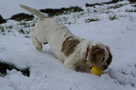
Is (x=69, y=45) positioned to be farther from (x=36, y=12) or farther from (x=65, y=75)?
(x=36, y=12)

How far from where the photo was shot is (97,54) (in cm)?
280

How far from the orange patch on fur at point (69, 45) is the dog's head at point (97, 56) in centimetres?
45

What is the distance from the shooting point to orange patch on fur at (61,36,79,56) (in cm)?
327

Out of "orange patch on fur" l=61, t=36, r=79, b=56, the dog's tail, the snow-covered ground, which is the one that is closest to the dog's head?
the snow-covered ground

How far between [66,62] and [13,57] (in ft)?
2.96

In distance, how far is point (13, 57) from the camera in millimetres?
3258

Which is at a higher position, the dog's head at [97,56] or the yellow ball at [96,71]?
the dog's head at [97,56]

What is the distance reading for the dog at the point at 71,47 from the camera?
283 cm

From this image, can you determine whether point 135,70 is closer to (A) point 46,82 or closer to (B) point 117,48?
(B) point 117,48

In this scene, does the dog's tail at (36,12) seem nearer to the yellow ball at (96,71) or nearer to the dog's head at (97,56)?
the dog's head at (97,56)

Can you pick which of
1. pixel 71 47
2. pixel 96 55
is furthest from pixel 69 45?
pixel 96 55

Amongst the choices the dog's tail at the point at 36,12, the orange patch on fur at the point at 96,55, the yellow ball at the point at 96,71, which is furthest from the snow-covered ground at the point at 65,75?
the dog's tail at the point at 36,12

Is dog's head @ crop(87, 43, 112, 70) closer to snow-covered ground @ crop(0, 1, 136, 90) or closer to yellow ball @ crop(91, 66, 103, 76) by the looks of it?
yellow ball @ crop(91, 66, 103, 76)

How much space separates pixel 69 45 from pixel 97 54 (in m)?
0.67
